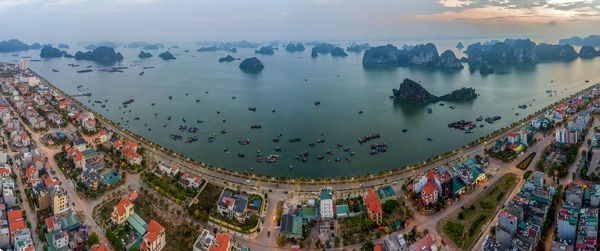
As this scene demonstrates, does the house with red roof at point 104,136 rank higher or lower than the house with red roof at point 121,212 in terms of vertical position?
higher

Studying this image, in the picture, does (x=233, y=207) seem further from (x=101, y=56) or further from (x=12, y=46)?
(x=12, y=46)

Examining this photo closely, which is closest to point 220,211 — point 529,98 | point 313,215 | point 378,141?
point 313,215

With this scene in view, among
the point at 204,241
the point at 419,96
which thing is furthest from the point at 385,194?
the point at 419,96

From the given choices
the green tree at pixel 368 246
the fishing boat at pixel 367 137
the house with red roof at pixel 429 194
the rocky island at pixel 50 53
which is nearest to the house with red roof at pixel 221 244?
the green tree at pixel 368 246

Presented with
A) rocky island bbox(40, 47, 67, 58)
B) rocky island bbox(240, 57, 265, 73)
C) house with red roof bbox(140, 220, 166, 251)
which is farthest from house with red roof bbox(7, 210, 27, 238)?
rocky island bbox(40, 47, 67, 58)

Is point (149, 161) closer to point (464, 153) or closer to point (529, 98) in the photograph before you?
point (464, 153)

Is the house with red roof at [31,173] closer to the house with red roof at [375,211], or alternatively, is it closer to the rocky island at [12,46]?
the house with red roof at [375,211]
